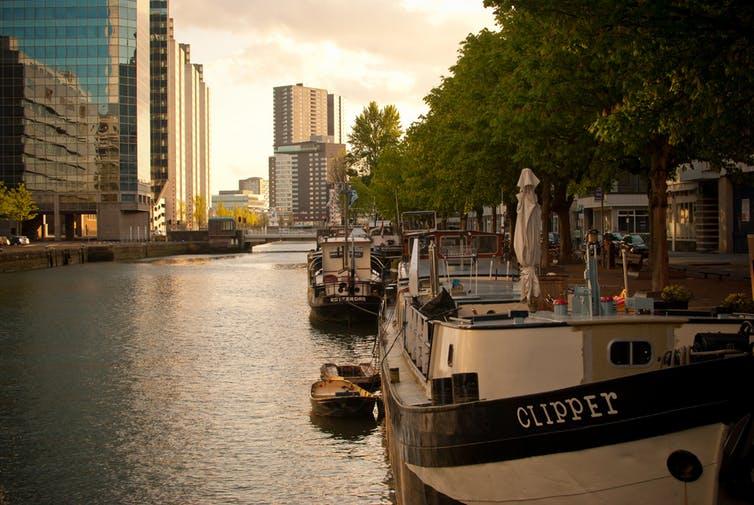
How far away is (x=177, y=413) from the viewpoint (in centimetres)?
2509

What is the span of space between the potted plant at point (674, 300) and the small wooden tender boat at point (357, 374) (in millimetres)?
11251

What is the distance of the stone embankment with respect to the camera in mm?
91150

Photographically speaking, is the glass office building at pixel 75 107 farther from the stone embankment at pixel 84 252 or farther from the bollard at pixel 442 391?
the bollard at pixel 442 391

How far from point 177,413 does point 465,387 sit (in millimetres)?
15351

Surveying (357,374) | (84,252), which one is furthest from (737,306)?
(84,252)

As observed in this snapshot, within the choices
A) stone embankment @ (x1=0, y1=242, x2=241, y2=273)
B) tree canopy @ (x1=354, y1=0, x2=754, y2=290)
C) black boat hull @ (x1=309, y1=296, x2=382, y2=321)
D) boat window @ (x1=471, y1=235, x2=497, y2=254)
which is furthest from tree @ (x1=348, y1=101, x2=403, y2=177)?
boat window @ (x1=471, y1=235, x2=497, y2=254)

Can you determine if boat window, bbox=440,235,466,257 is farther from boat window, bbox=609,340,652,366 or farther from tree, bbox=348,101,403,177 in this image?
tree, bbox=348,101,403,177

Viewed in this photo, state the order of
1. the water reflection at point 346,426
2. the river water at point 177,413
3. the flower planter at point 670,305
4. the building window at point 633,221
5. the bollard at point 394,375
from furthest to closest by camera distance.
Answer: the building window at point 633,221, the water reflection at point 346,426, the river water at point 177,413, the bollard at point 394,375, the flower planter at point 670,305

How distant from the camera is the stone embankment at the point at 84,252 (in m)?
91.2

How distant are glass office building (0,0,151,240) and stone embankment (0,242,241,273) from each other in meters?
15.4

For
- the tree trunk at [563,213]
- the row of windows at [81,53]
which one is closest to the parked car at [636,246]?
the tree trunk at [563,213]

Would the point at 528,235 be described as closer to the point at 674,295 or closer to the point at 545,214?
the point at 674,295

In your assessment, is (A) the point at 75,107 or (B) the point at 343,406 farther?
(A) the point at 75,107

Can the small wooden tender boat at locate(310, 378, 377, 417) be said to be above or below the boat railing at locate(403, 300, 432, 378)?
below
